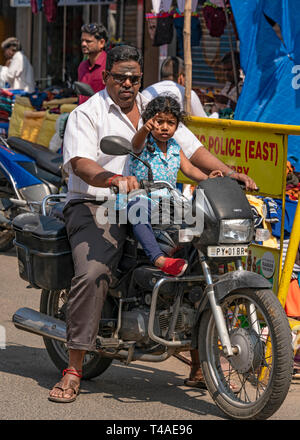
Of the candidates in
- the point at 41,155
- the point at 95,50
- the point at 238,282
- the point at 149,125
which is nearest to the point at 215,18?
the point at 95,50

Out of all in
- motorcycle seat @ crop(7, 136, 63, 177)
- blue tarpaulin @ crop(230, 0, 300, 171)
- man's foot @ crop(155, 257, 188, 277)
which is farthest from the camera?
motorcycle seat @ crop(7, 136, 63, 177)

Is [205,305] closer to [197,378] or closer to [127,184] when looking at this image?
[127,184]

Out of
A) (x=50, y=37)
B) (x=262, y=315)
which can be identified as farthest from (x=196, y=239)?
(x=50, y=37)

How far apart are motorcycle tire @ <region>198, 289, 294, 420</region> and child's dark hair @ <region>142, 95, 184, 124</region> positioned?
104cm

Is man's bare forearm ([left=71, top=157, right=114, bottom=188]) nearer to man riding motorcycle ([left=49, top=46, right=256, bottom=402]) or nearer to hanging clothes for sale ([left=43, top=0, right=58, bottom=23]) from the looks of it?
man riding motorcycle ([left=49, top=46, right=256, bottom=402])

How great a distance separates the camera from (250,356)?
438cm

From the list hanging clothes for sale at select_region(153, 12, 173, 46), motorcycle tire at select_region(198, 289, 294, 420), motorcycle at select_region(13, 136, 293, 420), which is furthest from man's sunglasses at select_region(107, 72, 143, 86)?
hanging clothes for sale at select_region(153, 12, 173, 46)

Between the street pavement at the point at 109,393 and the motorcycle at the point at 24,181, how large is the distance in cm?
271

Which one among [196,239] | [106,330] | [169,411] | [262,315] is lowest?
[169,411]

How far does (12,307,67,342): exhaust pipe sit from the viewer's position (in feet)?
16.6

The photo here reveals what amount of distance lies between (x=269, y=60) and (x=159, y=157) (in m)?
3.67
